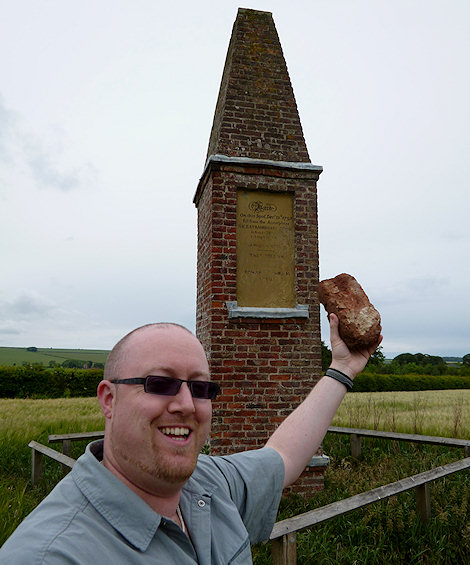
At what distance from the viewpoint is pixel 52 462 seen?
24.7 feet

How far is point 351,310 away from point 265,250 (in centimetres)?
362

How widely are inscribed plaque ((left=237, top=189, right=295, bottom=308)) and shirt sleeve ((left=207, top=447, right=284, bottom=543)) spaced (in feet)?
12.5

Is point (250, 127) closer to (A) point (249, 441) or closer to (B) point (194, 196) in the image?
(B) point (194, 196)

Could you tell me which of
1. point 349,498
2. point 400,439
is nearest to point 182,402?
point 349,498

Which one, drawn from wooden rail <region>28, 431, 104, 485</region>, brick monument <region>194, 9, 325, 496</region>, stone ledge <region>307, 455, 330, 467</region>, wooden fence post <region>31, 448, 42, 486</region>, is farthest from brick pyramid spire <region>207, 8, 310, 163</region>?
wooden fence post <region>31, 448, 42, 486</region>

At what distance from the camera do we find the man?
3.65 feet

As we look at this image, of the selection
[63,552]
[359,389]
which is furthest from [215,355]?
[359,389]

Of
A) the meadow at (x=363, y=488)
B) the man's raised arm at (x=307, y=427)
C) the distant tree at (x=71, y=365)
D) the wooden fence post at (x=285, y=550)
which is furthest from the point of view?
the distant tree at (x=71, y=365)

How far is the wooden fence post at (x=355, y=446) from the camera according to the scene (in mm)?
6973

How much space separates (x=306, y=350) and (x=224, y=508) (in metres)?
4.22

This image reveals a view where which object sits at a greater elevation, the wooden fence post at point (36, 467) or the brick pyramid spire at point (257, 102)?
the brick pyramid spire at point (257, 102)

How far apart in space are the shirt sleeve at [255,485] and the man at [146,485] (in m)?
0.09

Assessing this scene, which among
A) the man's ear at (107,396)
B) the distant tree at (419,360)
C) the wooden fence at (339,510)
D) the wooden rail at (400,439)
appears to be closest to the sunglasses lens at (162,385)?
the man's ear at (107,396)

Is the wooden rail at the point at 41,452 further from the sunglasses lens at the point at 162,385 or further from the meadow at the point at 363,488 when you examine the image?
the sunglasses lens at the point at 162,385
